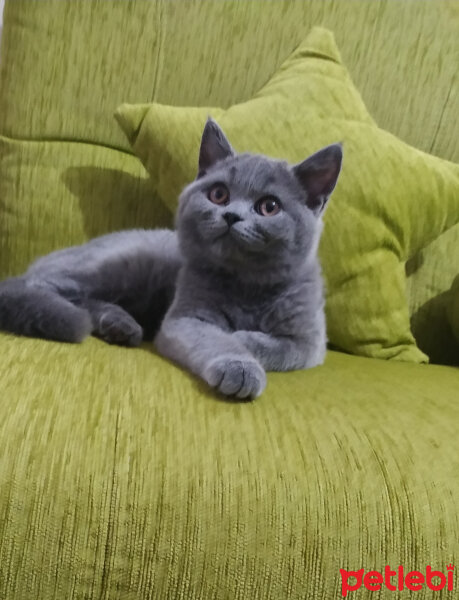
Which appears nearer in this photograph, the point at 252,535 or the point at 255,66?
the point at 252,535

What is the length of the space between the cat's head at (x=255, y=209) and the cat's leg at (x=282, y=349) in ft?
0.40

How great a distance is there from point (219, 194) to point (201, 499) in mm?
547

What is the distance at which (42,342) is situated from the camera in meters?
0.84

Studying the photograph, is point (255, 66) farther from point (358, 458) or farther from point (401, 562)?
point (401, 562)

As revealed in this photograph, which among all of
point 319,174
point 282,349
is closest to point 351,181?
point 319,174

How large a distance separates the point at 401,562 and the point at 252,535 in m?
0.16

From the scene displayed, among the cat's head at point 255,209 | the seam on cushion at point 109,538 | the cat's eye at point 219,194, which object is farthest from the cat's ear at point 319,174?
the seam on cushion at point 109,538

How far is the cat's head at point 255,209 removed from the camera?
0.88 m

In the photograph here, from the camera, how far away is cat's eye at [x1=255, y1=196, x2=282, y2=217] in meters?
0.90

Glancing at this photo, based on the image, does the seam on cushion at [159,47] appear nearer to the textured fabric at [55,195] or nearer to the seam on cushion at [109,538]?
the textured fabric at [55,195]

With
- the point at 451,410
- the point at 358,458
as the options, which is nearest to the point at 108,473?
the point at 358,458

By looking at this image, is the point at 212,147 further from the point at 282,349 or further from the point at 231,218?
the point at 282,349

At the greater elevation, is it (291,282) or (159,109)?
(159,109)

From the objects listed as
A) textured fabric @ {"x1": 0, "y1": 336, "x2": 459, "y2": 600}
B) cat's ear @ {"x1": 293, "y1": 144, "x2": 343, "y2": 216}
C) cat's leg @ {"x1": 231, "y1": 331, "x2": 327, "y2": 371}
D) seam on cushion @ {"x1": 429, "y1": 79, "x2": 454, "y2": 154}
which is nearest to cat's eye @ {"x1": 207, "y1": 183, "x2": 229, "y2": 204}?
cat's ear @ {"x1": 293, "y1": 144, "x2": 343, "y2": 216}
